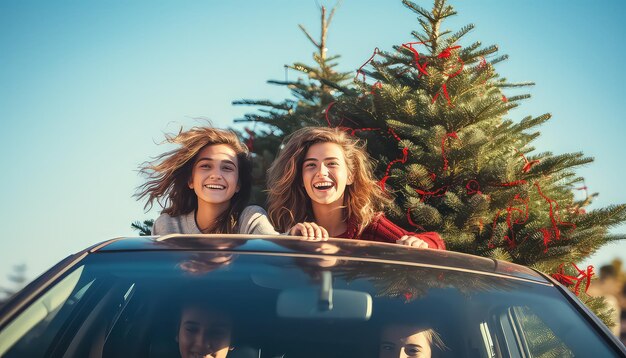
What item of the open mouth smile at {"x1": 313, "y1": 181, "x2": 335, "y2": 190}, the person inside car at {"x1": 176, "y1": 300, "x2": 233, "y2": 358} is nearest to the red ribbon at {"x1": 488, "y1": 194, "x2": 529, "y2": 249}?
the open mouth smile at {"x1": 313, "y1": 181, "x2": 335, "y2": 190}

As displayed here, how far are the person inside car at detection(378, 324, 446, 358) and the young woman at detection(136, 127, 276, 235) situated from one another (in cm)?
203

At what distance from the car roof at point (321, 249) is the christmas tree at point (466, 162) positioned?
1.51 meters

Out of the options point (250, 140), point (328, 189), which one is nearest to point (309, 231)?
point (328, 189)

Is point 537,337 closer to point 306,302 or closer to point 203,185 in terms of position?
point 306,302

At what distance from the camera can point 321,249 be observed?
8.09 feet

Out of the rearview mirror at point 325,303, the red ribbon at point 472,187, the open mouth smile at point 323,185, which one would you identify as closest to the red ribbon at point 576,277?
the red ribbon at point 472,187

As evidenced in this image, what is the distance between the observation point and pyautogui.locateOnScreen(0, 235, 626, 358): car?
232 centimetres

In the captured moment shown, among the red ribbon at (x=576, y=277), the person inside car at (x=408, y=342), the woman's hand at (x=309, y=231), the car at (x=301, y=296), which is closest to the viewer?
the car at (x=301, y=296)

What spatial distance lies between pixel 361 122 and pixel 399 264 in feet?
8.47

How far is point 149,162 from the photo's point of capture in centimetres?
504

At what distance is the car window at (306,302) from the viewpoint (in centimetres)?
233

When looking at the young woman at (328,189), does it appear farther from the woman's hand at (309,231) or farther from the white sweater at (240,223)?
the woman's hand at (309,231)

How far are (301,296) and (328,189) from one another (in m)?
2.03

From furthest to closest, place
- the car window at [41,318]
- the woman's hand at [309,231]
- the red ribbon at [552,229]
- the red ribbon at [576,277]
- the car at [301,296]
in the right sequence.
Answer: the red ribbon at [576,277], the red ribbon at [552,229], the woman's hand at [309,231], the car at [301,296], the car window at [41,318]
